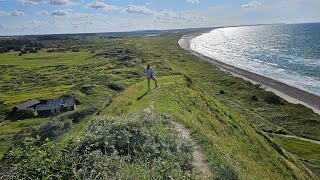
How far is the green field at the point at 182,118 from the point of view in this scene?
13.7m

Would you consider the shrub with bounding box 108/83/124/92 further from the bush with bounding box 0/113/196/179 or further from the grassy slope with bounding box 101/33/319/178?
the bush with bounding box 0/113/196/179

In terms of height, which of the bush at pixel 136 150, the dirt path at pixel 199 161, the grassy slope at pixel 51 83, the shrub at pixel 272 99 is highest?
the bush at pixel 136 150

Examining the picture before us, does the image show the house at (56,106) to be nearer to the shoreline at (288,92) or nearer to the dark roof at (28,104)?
the dark roof at (28,104)

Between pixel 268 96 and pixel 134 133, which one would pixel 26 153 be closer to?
pixel 134 133

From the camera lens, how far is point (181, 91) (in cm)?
2814

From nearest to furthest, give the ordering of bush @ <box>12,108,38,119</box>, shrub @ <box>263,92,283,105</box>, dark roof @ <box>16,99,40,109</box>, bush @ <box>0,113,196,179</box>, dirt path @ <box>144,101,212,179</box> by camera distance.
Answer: bush @ <box>0,113,196,179</box>
dirt path @ <box>144,101,212,179</box>
bush @ <box>12,108,38,119</box>
dark roof @ <box>16,99,40,109</box>
shrub @ <box>263,92,283,105</box>

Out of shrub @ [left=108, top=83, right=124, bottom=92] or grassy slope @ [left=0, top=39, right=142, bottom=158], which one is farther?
shrub @ [left=108, top=83, right=124, bottom=92]

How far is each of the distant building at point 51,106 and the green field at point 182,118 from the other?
2.29 meters

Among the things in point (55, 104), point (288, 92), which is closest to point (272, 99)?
point (288, 92)

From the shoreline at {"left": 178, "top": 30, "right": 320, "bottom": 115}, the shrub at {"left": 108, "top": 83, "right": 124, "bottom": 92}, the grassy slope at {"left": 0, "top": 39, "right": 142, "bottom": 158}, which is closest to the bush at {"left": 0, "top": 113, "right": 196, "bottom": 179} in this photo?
the grassy slope at {"left": 0, "top": 39, "right": 142, "bottom": 158}

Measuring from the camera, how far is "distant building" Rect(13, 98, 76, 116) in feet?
189

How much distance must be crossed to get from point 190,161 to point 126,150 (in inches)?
104

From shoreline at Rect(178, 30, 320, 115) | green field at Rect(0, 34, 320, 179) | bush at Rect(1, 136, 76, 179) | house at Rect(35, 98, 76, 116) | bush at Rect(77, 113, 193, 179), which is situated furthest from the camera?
shoreline at Rect(178, 30, 320, 115)

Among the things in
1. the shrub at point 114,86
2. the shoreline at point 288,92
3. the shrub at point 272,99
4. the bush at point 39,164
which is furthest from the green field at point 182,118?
the shoreline at point 288,92
